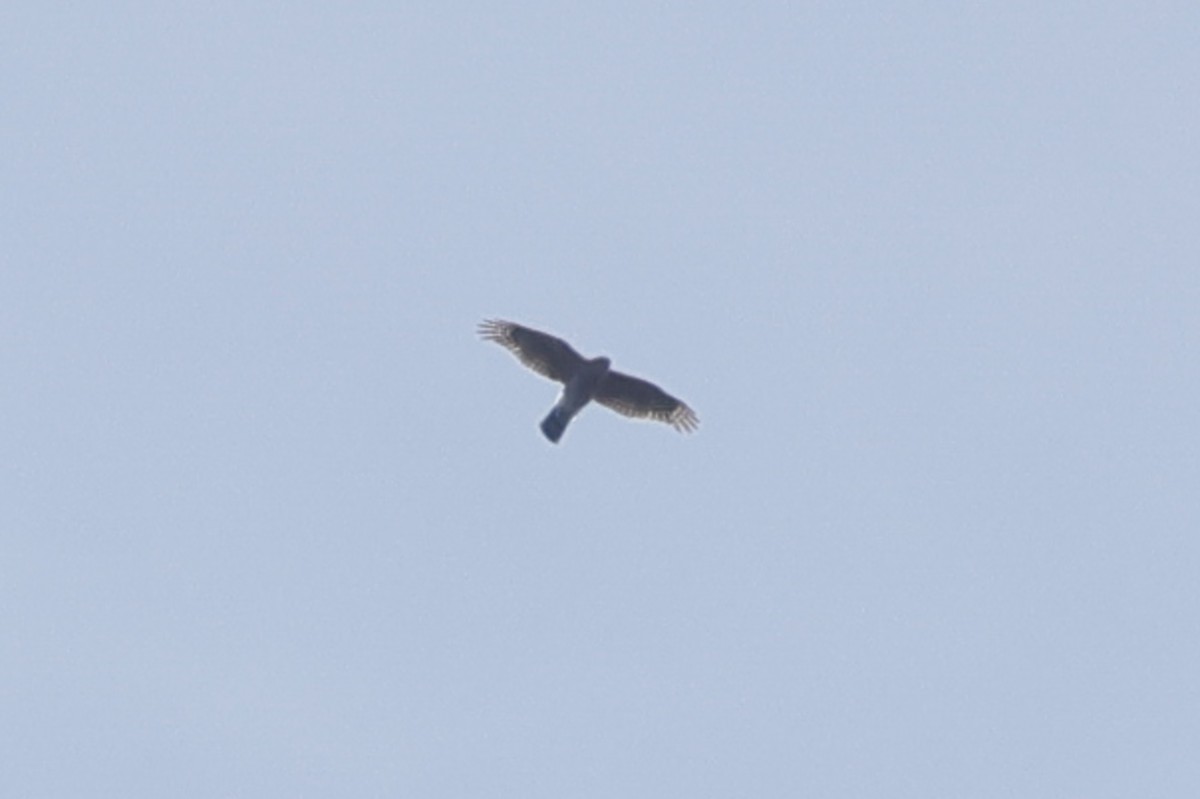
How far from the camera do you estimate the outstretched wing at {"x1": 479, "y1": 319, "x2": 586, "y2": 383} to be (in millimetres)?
36344

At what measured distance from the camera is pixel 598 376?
36.3 meters

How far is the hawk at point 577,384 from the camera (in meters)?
36.3

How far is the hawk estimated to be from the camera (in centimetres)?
3628

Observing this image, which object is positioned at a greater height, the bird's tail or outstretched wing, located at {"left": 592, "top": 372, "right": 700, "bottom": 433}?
outstretched wing, located at {"left": 592, "top": 372, "right": 700, "bottom": 433}

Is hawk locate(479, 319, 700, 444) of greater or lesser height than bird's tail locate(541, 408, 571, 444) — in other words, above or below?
above

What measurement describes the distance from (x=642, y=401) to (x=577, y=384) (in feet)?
4.96

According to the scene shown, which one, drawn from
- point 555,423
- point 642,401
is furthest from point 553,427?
point 642,401

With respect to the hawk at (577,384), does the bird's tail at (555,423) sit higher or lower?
lower

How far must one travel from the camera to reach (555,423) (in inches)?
1426

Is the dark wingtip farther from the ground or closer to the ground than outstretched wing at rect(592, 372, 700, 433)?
closer to the ground

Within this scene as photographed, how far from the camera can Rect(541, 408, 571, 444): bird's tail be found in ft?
118

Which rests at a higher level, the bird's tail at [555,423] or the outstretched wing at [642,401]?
the outstretched wing at [642,401]

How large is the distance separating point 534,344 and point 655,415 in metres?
2.60

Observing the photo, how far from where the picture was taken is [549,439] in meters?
35.9
